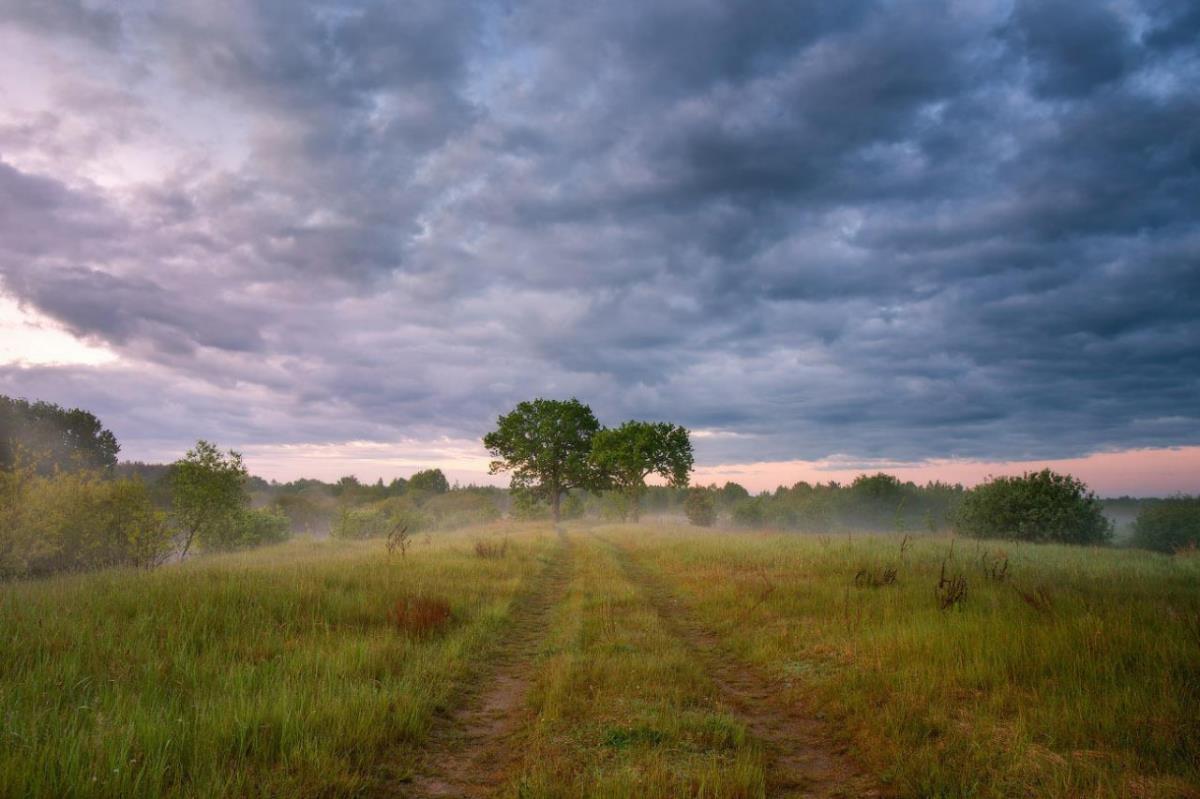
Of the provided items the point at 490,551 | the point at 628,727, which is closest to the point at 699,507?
the point at 490,551

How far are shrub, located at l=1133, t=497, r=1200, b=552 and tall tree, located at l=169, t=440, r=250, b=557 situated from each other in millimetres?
77588

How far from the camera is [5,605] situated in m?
9.34

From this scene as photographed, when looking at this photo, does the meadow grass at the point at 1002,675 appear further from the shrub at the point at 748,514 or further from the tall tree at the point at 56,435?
the shrub at the point at 748,514

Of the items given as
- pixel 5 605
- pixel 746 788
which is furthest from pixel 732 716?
pixel 5 605

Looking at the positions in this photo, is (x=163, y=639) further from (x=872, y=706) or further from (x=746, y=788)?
(x=872, y=706)

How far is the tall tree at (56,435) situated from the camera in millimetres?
51344

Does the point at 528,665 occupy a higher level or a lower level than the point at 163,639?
lower

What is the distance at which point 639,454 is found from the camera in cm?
5878

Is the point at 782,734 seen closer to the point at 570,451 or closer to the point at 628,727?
the point at 628,727

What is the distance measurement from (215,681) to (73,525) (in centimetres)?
1953

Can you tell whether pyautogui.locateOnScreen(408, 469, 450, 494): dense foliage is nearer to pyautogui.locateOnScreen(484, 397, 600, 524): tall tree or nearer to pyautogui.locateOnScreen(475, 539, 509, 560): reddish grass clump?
pyautogui.locateOnScreen(484, 397, 600, 524): tall tree

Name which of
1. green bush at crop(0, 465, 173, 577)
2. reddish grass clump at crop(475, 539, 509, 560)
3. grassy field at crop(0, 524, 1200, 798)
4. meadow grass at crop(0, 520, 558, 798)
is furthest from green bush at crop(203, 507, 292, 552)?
grassy field at crop(0, 524, 1200, 798)

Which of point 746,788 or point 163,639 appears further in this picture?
point 163,639

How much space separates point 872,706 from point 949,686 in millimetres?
1104
